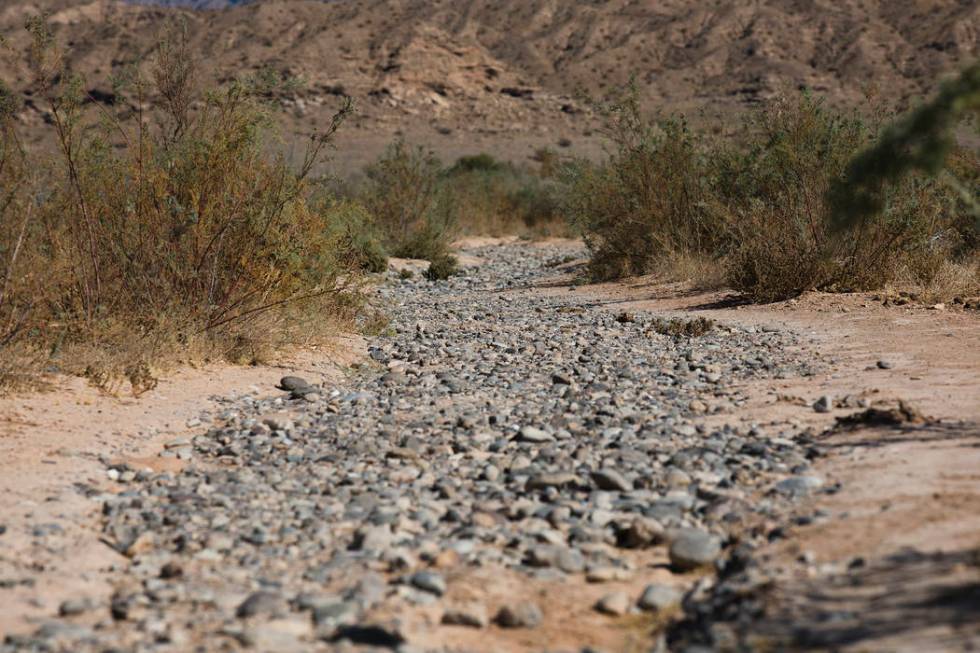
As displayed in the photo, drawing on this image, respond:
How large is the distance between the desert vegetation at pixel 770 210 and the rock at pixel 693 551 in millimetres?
6023

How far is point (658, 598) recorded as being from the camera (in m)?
3.55

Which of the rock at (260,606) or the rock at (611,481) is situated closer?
the rock at (260,606)

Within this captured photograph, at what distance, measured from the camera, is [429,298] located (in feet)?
46.7

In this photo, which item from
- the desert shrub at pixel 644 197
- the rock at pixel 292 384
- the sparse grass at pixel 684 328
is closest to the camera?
the rock at pixel 292 384

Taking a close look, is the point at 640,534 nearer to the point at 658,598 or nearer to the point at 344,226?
the point at 658,598

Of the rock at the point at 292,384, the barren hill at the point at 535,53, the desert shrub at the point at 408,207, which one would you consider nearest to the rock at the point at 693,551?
the rock at the point at 292,384

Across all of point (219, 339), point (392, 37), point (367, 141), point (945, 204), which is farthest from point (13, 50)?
point (392, 37)

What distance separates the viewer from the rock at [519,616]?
3.38 m

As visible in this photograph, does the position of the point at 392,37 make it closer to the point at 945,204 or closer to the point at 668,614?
the point at 945,204

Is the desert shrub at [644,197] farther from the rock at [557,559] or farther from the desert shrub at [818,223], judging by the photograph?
the rock at [557,559]

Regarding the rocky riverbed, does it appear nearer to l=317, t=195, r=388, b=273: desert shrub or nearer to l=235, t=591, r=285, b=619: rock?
l=235, t=591, r=285, b=619: rock

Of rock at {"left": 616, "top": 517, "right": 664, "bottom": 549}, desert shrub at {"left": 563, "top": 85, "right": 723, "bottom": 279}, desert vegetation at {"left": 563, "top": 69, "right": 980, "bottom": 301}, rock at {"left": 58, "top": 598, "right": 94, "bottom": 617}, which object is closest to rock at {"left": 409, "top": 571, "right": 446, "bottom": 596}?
rock at {"left": 616, "top": 517, "right": 664, "bottom": 549}

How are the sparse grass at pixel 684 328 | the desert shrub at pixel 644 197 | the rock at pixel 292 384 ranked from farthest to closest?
the desert shrub at pixel 644 197 < the sparse grass at pixel 684 328 < the rock at pixel 292 384

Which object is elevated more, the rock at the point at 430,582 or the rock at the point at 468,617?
the rock at the point at 468,617
